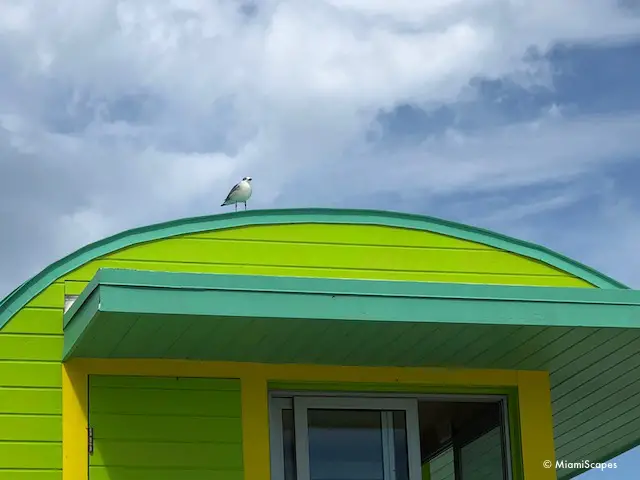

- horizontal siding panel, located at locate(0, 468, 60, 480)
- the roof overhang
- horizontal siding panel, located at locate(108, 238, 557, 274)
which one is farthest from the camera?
horizontal siding panel, located at locate(108, 238, 557, 274)

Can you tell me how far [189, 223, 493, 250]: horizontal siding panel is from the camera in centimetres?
838

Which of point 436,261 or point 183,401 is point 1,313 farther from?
point 436,261

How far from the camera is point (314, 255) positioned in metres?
8.47

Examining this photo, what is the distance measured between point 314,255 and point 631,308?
6.66 ft

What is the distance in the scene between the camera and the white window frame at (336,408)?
8188mm

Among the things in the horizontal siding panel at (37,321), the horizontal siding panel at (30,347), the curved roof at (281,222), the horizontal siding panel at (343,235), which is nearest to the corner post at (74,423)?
the horizontal siding panel at (30,347)

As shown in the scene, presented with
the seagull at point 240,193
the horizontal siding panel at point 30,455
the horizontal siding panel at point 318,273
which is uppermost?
the seagull at point 240,193

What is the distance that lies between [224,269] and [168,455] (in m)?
1.21

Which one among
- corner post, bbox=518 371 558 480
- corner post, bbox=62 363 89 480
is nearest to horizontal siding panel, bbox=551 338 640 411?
corner post, bbox=518 371 558 480

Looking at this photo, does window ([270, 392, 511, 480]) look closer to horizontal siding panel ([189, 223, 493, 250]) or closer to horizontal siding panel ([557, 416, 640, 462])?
horizontal siding panel ([189, 223, 493, 250])

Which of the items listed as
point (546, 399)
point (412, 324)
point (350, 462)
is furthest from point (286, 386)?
point (546, 399)

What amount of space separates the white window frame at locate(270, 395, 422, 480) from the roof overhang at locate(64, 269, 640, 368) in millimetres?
471

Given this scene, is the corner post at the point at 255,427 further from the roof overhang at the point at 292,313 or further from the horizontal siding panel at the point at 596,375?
the horizontal siding panel at the point at 596,375

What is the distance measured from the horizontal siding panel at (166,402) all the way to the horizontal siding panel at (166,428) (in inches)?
1.3
